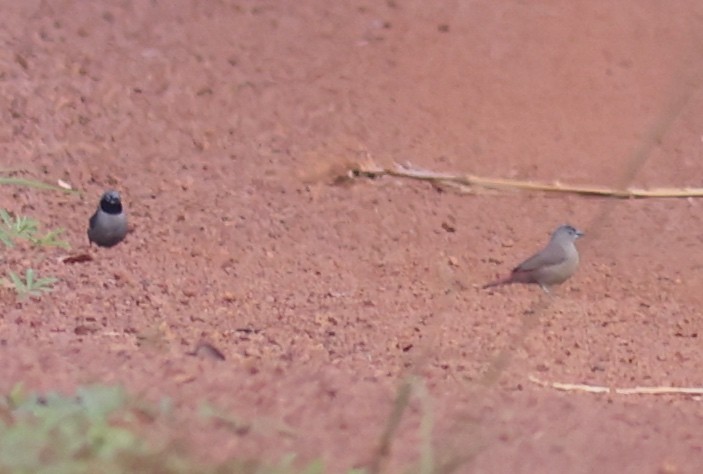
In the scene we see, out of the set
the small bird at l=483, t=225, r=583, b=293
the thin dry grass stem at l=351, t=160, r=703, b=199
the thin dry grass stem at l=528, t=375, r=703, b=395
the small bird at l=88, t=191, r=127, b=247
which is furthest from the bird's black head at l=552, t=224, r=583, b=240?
the small bird at l=88, t=191, r=127, b=247

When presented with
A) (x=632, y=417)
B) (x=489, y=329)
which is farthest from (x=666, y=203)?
(x=632, y=417)

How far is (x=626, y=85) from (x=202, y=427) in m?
6.34

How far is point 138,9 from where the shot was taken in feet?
28.5

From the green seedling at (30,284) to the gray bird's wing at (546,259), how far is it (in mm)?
2131

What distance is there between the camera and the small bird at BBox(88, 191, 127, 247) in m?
5.76

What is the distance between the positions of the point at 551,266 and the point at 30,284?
2.31 metres

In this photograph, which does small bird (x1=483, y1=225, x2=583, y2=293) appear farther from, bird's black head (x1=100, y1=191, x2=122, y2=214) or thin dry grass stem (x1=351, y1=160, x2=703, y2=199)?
bird's black head (x1=100, y1=191, x2=122, y2=214)

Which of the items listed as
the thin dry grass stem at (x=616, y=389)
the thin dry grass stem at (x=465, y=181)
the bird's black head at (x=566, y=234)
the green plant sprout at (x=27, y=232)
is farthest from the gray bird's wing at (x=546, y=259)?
the green plant sprout at (x=27, y=232)

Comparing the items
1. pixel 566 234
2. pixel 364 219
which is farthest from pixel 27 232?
pixel 566 234

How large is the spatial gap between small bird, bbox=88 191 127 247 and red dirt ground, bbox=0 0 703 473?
0.29ft

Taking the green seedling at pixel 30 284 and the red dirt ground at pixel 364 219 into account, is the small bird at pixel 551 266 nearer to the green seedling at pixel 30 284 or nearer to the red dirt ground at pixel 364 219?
the red dirt ground at pixel 364 219

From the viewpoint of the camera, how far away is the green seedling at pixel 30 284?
4723 mm

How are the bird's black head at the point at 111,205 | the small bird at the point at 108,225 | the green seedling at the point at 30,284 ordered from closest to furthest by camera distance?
the green seedling at the point at 30,284
the small bird at the point at 108,225
the bird's black head at the point at 111,205

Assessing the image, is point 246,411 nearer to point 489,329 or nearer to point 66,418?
point 66,418
